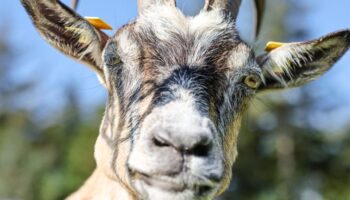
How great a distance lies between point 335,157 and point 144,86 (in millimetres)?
37641

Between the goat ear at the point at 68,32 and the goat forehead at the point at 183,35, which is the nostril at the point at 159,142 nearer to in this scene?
the goat forehead at the point at 183,35

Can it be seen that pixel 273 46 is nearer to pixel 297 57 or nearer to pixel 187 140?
pixel 297 57

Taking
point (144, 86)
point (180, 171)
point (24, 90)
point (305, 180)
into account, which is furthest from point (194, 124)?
point (305, 180)

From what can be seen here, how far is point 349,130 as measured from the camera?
136 ft

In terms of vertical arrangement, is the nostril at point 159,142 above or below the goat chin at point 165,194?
above

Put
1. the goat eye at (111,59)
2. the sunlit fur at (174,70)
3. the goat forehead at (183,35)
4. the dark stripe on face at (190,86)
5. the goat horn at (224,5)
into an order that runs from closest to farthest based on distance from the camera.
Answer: the dark stripe on face at (190,86), the sunlit fur at (174,70), the goat forehead at (183,35), the goat eye at (111,59), the goat horn at (224,5)

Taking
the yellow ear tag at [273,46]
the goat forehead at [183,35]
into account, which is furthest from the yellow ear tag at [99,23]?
the yellow ear tag at [273,46]

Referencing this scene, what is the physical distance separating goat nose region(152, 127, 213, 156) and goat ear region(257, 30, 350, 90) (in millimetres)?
2086

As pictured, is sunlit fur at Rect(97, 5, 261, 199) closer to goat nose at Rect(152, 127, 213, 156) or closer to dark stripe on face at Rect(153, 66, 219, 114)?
dark stripe on face at Rect(153, 66, 219, 114)

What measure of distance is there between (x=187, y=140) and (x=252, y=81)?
5.88ft

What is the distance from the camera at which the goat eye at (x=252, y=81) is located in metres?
6.86

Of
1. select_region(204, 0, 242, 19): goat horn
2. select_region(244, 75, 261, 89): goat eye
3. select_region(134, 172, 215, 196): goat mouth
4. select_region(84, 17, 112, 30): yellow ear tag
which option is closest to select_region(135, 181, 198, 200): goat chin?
select_region(134, 172, 215, 196): goat mouth

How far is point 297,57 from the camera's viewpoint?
24.4 feet

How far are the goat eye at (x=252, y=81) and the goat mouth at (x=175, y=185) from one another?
150 centimetres
